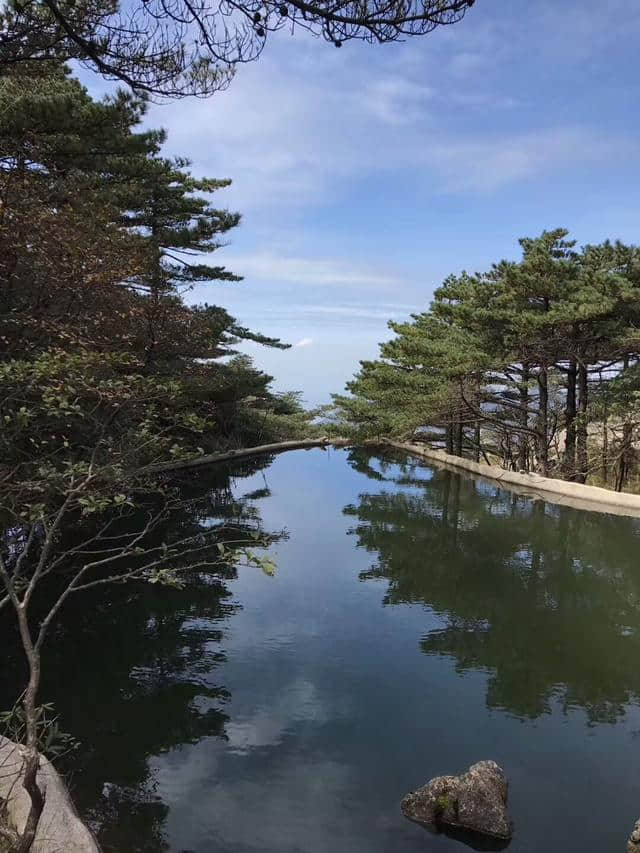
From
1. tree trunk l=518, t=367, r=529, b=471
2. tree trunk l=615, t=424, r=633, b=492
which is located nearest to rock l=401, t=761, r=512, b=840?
tree trunk l=615, t=424, r=633, b=492

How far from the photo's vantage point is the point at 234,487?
1345cm

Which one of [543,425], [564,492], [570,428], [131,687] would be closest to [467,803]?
[131,687]

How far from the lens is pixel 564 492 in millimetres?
11828

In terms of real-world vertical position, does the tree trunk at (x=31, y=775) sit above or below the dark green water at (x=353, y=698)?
above

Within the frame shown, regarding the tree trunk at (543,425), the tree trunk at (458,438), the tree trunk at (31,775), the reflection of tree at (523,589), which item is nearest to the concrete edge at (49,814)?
the tree trunk at (31,775)

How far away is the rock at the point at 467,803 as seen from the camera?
2.91 metres

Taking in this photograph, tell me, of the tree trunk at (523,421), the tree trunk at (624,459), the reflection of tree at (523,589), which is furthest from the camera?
the tree trunk at (523,421)

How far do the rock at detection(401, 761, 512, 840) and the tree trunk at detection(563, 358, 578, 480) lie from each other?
32.7 ft

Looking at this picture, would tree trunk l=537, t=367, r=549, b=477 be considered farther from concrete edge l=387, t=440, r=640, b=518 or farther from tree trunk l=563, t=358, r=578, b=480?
tree trunk l=563, t=358, r=578, b=480

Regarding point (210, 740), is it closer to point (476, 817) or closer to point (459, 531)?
point (476, 817)

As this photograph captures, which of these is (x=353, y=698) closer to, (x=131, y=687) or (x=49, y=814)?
(x=131, y=687)

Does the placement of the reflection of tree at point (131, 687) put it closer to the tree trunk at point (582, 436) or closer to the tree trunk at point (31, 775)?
the tree trunk at point (31, 775)

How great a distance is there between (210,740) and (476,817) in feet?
5.31

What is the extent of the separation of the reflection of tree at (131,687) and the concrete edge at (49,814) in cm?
39
